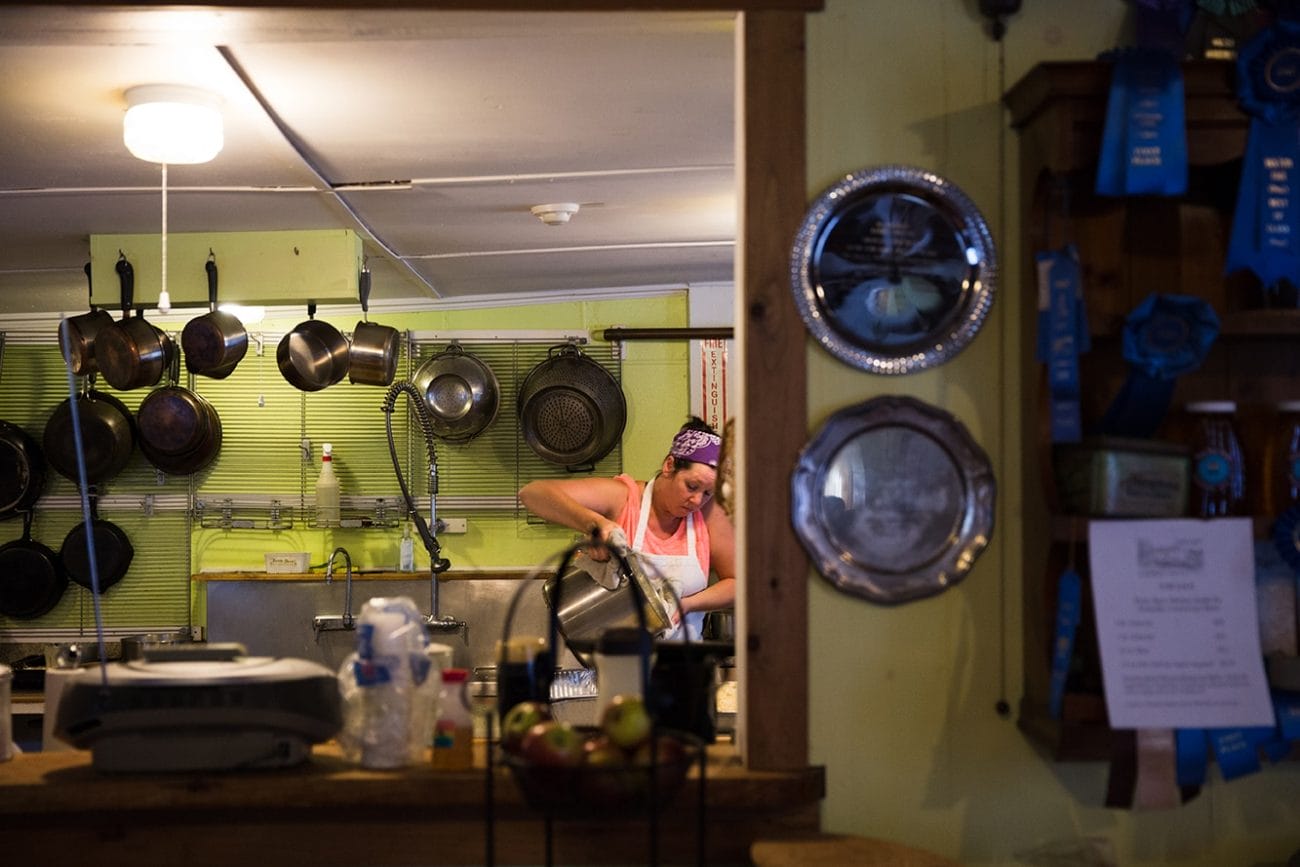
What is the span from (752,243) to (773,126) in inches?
8.9

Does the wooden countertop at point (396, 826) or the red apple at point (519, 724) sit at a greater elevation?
the red apple at point (519, 724)

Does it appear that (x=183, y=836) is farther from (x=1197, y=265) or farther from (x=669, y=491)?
(x=669, y=491)

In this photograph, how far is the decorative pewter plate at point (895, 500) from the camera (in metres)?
2.55

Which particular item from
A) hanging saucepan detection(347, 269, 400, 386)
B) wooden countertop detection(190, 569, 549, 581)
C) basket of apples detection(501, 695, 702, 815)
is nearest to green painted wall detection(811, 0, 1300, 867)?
basket of apples detection(501, 695, 702, 815)

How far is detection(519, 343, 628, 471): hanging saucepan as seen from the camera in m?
7.15

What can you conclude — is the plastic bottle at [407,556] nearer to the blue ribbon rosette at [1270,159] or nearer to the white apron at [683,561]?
the white apron at [683,561]

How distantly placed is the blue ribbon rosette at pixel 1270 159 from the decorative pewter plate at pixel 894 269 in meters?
0.45

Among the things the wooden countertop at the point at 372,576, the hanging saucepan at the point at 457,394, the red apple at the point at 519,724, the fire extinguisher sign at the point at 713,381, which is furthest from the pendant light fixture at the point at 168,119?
the fire extinguisher sign at the point at 713,381

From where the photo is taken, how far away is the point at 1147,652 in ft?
7.77

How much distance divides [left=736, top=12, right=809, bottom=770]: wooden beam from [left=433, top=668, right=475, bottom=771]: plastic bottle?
522mm

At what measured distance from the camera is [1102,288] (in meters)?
2.59

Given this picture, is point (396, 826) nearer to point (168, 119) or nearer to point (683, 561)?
point (168, 119)

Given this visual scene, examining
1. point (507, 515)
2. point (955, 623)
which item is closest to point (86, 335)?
point (507, 515)

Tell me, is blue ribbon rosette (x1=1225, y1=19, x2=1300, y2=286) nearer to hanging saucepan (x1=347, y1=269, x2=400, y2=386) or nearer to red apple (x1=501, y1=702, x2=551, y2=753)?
red apple (x1=501, y1=702, x2=551, y2=753)
